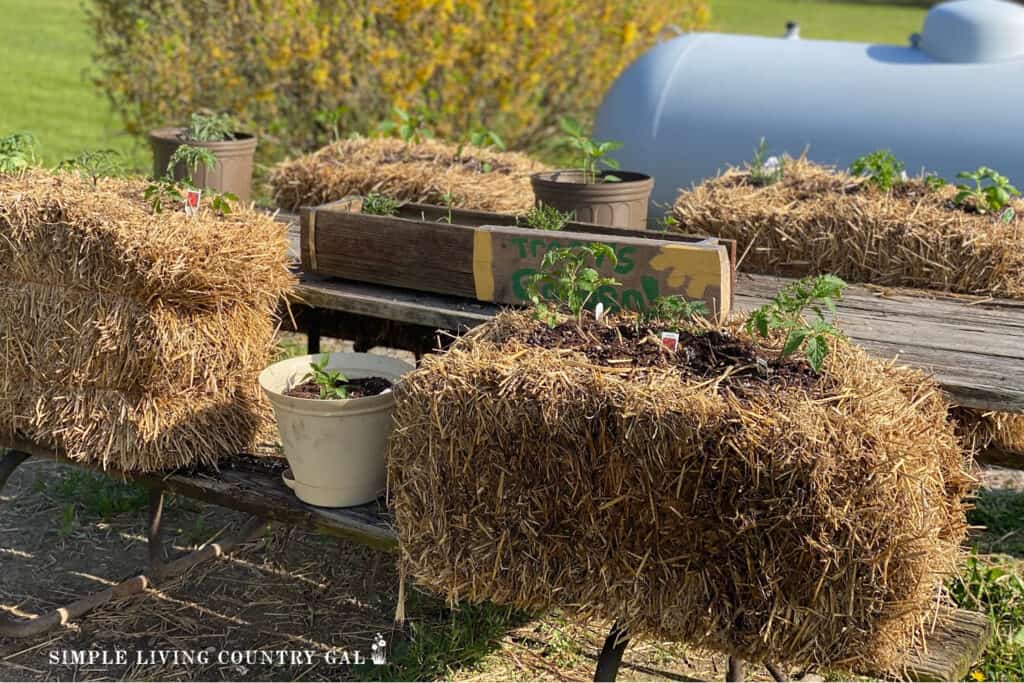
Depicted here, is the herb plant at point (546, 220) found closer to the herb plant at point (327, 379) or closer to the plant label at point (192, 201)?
the herb plant at point (327, 379)

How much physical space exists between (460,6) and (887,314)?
5.23 m

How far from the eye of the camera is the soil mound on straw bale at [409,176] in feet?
13.0

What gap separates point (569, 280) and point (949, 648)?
4.00 feet

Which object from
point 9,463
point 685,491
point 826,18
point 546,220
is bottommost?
point 9,463

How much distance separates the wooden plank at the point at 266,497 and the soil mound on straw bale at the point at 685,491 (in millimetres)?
319

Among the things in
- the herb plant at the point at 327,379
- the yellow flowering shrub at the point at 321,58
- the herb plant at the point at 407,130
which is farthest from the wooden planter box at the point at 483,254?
→ the yellow flowering shrub at the point at 321,58

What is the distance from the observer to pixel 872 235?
3.61m

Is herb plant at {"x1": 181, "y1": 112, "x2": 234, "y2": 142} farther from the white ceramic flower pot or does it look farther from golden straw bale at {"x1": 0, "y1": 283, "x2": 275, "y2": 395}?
the white ceramic flower pot

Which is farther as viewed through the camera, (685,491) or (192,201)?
(192,201)

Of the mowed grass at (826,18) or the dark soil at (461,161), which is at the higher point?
the mowed grass at (826,18)

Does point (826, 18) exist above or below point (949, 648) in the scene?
above

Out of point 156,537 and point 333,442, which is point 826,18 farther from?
point 333,442

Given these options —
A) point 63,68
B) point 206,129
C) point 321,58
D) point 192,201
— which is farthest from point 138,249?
point 63,68

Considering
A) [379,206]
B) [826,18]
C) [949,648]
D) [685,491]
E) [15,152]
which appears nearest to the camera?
[685,491]
